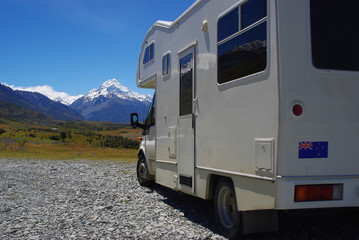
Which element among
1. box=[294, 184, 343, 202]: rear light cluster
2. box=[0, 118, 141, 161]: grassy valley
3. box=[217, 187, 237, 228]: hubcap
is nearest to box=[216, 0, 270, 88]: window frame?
box=[294, 184, 343, 202]: rear light cluster

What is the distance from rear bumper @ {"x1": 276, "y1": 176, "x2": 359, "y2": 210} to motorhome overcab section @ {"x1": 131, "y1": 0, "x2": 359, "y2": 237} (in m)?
0.01

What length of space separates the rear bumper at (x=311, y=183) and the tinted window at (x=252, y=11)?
6.31ft

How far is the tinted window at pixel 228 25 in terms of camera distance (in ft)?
16.1

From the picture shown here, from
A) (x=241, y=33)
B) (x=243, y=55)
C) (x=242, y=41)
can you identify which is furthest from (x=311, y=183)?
(x=241, y=33)

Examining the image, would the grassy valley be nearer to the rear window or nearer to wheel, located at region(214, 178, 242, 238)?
wheel, located at region(214, 178, 242, 238)

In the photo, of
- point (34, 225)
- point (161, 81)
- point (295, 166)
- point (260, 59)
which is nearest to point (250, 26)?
point (260, 59)

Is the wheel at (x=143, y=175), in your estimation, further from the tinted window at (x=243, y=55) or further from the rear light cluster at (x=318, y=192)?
the rear light cluster at (x=318, y=192)

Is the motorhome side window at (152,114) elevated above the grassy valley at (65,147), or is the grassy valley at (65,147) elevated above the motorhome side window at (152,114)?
the motorhome side window at (152,114)

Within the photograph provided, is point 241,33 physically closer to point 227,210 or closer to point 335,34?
point 335,34

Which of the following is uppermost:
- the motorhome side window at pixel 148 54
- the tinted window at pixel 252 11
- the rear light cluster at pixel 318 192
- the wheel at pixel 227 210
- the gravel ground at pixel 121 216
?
the motorhome side window at pixel 148 54

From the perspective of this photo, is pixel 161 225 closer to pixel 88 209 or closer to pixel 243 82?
pixel 88 209

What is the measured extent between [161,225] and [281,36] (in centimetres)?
364

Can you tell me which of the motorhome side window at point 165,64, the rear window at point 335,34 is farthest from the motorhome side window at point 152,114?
the rear window at point 335,34

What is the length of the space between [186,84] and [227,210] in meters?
2.31
